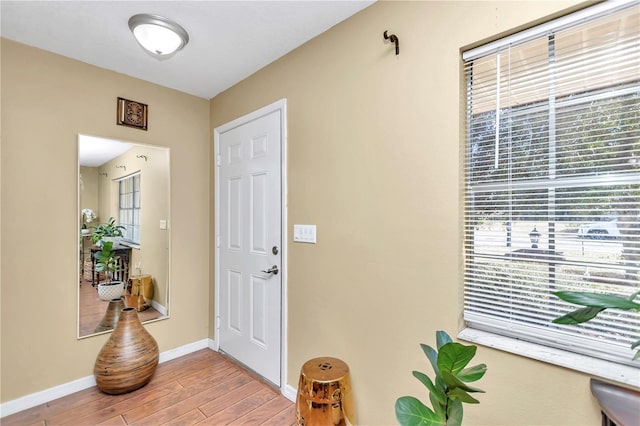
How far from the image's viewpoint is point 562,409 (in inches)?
43.8

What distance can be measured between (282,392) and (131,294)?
153cm

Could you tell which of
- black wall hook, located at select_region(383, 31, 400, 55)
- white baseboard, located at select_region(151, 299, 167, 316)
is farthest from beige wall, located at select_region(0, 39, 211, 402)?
black wall hook, located at select_region(383, 31, 400, 55)

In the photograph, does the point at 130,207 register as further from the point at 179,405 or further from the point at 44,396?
the point at 179,405

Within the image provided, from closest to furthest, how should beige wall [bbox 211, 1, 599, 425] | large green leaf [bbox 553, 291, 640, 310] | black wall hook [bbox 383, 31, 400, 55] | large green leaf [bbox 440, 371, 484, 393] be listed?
large green leaf [bbox 553, 291, 640, 310] < large green leaf [bbox 440, 371, 484, 393] < beige wall [bbox 211, 1, 599, 425] < black wall hook [bbox 383, 31, 400, 55]

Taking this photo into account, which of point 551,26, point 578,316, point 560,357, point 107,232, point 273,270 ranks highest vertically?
point 551,26

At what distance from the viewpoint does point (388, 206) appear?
1605 mm

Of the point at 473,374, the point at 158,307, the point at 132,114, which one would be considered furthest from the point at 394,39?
the point at 158,307

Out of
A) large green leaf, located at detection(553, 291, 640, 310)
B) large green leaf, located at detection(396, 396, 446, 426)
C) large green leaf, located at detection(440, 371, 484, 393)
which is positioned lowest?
large green leaf, located at detection(396, 396, 446, 426)

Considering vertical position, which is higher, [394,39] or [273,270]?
[394,39]

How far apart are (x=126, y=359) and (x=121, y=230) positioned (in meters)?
1.01

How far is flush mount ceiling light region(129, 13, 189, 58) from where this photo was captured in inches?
69.2

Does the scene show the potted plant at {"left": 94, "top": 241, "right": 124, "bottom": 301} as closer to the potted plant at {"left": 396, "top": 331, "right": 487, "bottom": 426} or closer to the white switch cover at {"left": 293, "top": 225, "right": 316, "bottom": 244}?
the white switch cover at {"left": 293, "top": 225, "right": 316, "bottom": 244}

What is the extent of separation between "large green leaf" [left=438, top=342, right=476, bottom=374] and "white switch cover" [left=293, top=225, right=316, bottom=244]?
1146 millimetres

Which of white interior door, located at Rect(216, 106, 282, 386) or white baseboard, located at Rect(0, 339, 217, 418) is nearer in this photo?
white baseboard, located at Rect(0, 339, 217, 418)
